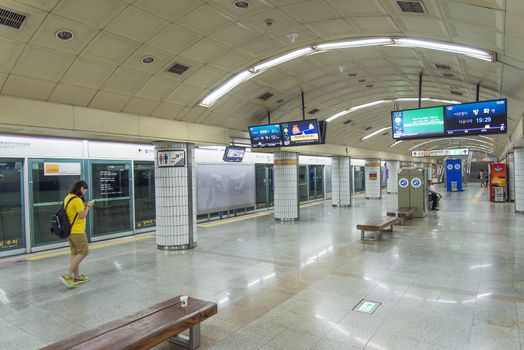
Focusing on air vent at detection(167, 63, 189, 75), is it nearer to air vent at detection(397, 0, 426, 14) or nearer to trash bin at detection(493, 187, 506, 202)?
air vent at detection(397, 0, 426, 14)

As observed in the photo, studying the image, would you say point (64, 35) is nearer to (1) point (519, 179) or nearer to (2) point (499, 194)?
(1) point (519, 179)

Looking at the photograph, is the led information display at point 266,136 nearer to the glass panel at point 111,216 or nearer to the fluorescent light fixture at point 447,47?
the fluorescent light fixture at point 447,47

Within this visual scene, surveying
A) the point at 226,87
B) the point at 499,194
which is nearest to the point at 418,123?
the point at 226,87

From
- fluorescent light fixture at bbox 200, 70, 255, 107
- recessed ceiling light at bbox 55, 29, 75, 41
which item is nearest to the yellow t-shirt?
recessed ceiling light at bbox 55, 29, 75, 41

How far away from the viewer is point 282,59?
286 inches

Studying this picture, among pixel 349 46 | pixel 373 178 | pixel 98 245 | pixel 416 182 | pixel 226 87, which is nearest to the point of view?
pixel 349 46

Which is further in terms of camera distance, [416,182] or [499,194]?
[499,194]

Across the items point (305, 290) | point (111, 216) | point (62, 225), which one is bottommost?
point (305, 290)

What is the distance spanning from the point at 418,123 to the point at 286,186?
6.20 meters

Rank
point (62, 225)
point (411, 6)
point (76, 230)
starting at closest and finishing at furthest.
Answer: point (411, 6) → point (62, 225) → point (76, 230)

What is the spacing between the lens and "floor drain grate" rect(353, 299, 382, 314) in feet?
14.6

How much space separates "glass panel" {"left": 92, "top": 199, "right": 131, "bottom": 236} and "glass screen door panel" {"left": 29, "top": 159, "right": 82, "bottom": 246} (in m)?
1.07

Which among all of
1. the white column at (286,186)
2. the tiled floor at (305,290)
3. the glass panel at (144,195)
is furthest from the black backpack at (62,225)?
the white column at (286,186)

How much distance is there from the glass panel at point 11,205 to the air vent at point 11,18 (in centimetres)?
459
